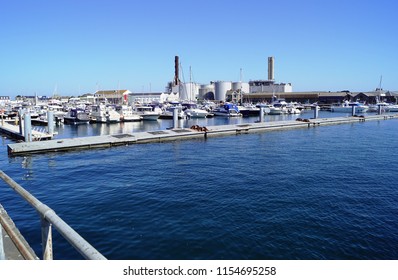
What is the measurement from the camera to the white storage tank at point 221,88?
184000 millimetres

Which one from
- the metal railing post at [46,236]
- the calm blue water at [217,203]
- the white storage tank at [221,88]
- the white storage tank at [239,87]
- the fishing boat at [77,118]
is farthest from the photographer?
the white storage tank at [239,87]

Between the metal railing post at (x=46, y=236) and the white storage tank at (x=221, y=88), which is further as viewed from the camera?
the white storage tank at (x=221, y=88)

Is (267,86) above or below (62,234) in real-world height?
above

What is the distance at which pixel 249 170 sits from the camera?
2517cm

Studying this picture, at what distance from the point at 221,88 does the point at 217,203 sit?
559ft

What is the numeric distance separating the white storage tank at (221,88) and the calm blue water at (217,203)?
153993mm

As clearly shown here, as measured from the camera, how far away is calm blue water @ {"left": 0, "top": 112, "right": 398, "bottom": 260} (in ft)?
40.7

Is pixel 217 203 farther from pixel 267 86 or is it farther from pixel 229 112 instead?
pixel 267 86

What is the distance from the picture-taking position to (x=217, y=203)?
17109mm

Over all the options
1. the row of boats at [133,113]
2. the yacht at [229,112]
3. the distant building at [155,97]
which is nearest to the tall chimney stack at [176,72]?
the distant building at [155,97]

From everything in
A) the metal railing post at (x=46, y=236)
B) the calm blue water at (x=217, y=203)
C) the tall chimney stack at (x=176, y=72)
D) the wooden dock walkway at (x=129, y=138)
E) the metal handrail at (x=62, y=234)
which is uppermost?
the tall chimney stack at (x=176, y=72)

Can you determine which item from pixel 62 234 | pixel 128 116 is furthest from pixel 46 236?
pixel 128 116

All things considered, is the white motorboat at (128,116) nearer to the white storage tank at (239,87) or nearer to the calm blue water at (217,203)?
the calm blue water at (217,203)
